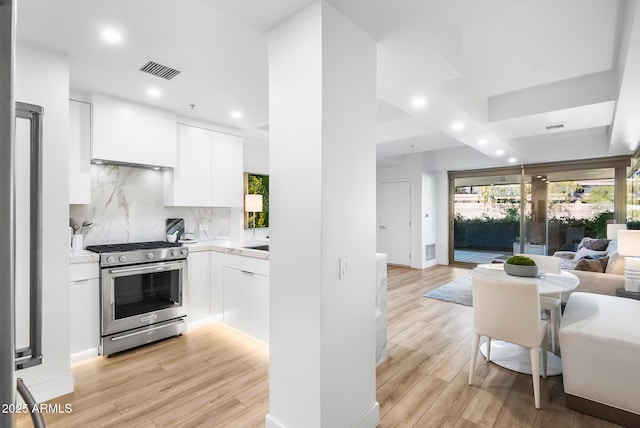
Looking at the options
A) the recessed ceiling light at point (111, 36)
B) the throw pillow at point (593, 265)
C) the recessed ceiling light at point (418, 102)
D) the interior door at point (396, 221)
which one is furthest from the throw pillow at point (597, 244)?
the recessed ceiling light at point (111, 36)

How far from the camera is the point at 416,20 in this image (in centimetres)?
181

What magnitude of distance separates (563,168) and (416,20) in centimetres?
603

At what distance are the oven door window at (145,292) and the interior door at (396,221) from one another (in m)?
5.46

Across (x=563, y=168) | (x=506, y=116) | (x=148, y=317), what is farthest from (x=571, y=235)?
(x=148, y=317)

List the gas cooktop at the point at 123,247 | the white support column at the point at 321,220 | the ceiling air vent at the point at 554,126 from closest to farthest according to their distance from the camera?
1. the white support column at the point at 321,220
2. the gas cooktop at the point at 123,247
3. the ceiling air vent at the point at 554,126

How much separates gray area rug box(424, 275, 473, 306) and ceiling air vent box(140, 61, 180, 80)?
445 cm

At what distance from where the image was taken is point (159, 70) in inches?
103

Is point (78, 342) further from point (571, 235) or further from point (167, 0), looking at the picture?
point (571, 235)

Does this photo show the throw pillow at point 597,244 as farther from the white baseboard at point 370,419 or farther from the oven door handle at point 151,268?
the oven door handle at point 151,268

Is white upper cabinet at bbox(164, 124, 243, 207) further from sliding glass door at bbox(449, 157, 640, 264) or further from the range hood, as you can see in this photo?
sliding glass door at bbox(449, 157, 640, 264)

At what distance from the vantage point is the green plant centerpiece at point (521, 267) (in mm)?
2705

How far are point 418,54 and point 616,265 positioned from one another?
11.0ft

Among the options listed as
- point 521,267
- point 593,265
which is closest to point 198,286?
point 521,267

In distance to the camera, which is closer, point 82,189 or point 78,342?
point 78,342
